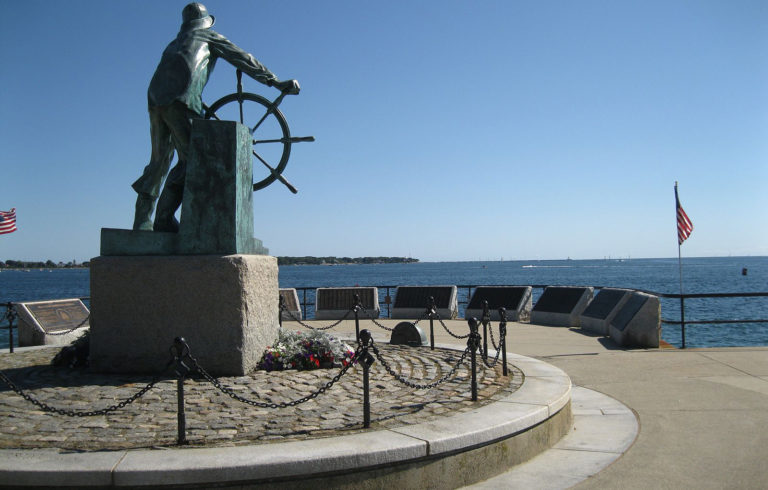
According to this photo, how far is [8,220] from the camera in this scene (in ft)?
62.4

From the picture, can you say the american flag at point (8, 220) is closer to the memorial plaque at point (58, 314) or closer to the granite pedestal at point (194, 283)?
the memorial plaque at point (58, 314)

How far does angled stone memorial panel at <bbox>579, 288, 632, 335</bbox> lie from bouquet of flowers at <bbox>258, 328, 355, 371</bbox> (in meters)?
7.83

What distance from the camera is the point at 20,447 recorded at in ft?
14.7

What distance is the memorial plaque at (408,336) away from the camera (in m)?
10.1

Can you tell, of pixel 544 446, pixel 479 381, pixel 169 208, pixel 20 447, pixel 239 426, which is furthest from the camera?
pixel 169 208

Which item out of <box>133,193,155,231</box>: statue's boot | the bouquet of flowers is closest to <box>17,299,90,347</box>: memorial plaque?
<box>133,193,155,231</box>: statue's boot

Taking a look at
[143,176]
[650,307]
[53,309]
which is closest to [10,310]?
[53,309]

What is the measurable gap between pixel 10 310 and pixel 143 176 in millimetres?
5483

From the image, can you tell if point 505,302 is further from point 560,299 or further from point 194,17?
point 194,17

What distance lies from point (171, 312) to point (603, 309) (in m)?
10.5

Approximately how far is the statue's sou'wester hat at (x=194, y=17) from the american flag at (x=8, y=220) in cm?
1448

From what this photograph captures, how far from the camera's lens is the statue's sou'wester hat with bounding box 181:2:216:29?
26.1 feet

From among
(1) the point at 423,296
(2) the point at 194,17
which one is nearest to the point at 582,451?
(2) the point at 194,17

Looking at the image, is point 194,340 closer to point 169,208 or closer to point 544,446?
point 169,208
